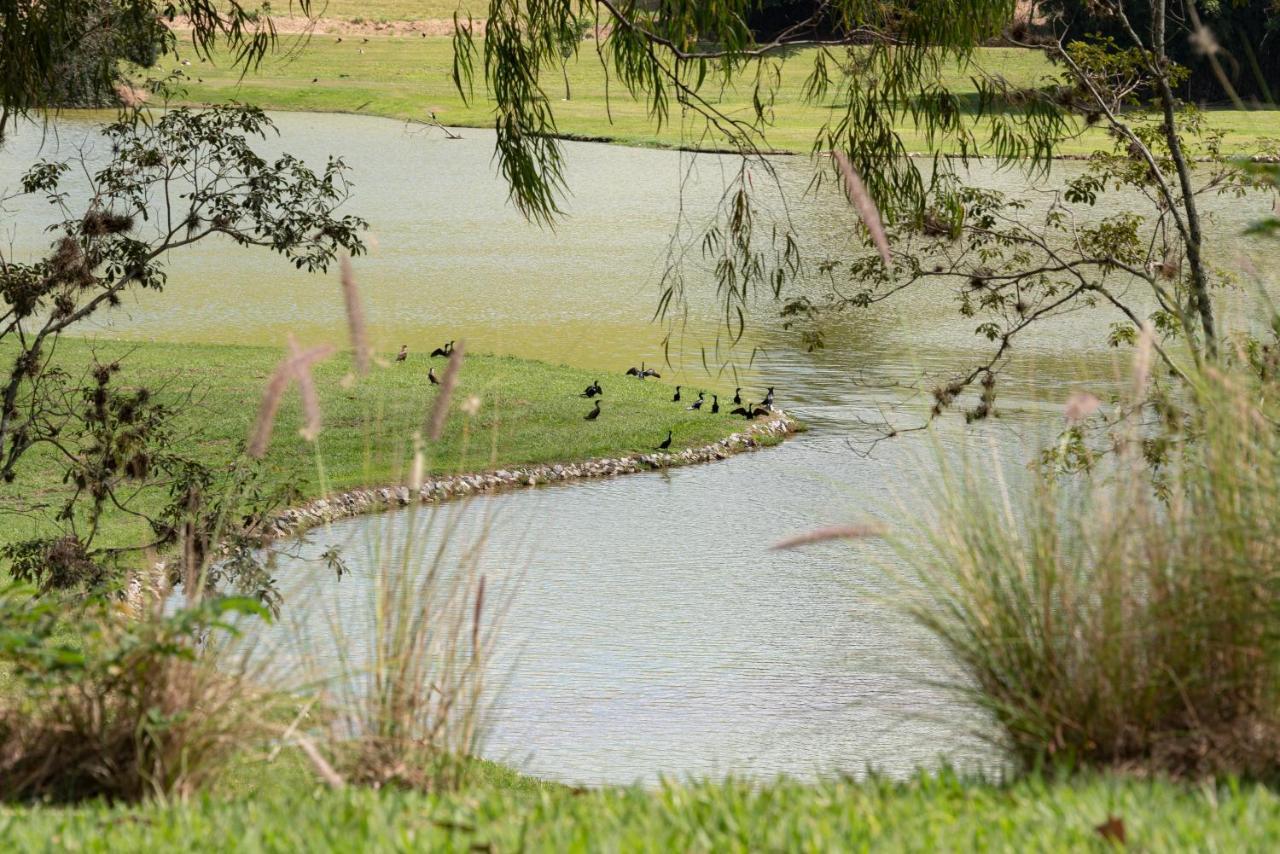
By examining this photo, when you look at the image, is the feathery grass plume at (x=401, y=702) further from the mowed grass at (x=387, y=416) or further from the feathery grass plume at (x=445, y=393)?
the mowed grass at (x=387, y=416)

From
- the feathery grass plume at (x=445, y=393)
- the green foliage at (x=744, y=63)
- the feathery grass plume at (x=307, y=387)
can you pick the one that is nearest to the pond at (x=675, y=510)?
the feathery grass plume at (x=307, y=387)

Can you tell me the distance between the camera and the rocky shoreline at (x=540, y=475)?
13.4 m

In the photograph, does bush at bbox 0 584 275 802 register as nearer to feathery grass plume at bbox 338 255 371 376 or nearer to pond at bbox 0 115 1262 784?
feathery grass plume at bbox 338 255 371 376

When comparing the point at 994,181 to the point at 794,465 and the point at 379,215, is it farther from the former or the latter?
the point at 794,465

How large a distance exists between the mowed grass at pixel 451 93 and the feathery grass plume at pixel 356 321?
3777cm

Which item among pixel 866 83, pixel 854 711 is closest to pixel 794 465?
pixel 854 711

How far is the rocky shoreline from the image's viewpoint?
1338 centimetres

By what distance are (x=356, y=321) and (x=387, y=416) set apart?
1264cm

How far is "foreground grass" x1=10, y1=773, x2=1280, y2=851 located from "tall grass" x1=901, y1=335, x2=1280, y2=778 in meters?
0.17

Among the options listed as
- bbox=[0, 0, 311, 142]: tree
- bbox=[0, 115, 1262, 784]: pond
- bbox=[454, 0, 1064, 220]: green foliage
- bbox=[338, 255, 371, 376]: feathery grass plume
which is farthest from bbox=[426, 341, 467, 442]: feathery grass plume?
bbox=[0, 0, 311, 142]: tree

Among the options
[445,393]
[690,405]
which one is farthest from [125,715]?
[690,405]

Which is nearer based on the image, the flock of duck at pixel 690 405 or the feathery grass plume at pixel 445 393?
the feathery grass plume at pixel 445 393

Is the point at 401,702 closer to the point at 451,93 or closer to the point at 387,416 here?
the point at 387,416

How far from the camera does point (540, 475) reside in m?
15.0
